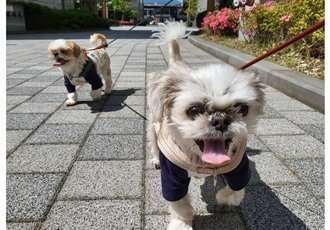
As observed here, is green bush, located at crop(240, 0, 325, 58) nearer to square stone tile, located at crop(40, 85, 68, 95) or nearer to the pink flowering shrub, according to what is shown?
the pink flowering shrub

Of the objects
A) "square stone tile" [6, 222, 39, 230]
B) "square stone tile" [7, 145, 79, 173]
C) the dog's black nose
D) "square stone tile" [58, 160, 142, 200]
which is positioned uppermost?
the dog's black nose

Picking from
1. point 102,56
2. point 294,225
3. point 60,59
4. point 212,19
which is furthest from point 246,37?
point 294,225

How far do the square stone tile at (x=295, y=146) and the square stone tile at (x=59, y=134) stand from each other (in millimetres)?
2274

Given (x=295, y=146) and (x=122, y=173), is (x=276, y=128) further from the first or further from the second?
(x=122, y=173)

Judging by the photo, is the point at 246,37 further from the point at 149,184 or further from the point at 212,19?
the point at 149,184

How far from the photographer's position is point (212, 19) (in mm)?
12727

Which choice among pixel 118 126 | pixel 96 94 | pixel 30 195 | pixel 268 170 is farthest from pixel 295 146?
pixel 96 94

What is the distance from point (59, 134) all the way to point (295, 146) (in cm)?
282

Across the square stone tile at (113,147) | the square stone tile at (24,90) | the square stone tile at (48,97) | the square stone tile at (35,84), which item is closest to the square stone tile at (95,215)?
the square stone tile at (113,147)

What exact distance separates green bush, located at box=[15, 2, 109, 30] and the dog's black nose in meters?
23.1

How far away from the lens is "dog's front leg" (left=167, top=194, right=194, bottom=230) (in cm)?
195

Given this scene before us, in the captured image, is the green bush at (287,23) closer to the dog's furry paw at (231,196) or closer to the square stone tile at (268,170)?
the square stone tile at (268,170)

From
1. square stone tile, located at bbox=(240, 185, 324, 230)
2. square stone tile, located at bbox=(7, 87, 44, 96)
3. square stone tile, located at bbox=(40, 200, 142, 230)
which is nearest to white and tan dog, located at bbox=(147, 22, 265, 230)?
square stone tile, located at bbox=(240, 185, 324, 230)

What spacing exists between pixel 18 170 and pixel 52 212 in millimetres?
788
